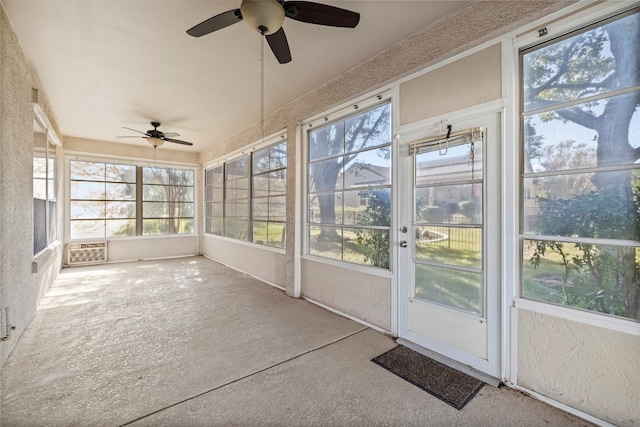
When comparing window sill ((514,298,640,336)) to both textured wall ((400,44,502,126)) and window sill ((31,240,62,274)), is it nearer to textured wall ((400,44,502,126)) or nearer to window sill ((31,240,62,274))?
textured wall ((400,44,502,126))

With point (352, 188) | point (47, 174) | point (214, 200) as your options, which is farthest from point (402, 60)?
point (214, 200)

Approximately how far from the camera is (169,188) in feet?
23.8

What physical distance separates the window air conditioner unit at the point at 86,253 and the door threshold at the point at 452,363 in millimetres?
6920

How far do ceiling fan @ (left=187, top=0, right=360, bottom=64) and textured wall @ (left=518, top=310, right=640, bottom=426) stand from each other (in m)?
2.46

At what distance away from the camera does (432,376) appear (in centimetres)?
207

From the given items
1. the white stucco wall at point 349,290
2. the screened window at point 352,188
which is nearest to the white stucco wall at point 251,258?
the white stucco wall at point 349,290

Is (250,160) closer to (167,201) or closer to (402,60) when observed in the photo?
(167,201)

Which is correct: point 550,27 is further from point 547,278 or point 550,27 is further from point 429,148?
point 547,278

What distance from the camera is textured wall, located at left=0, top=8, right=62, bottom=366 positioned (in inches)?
86.9

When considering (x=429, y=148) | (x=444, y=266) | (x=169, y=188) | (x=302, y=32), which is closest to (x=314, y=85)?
(x=302, y=32)

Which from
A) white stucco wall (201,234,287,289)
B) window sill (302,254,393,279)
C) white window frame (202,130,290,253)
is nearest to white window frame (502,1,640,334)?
window sill (302,254,393,279)

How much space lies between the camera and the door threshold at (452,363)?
201cm

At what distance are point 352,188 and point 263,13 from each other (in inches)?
78.3

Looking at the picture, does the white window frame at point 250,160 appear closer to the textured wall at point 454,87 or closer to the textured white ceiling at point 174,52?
the textured white ceiling at point 174,52
